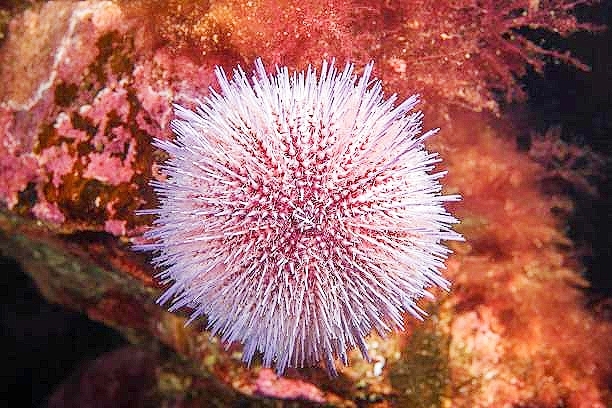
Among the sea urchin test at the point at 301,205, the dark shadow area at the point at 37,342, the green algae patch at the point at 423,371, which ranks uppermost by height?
the sea urchin test at the point at 301,205

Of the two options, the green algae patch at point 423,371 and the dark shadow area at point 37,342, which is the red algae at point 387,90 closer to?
the green algae patch at point 423,371

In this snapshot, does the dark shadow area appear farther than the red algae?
Yes

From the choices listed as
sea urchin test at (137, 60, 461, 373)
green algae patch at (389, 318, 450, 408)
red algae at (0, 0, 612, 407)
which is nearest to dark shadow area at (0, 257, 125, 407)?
red algae at (0, 0, 612, 407)

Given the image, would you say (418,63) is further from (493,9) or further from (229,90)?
(229,90)

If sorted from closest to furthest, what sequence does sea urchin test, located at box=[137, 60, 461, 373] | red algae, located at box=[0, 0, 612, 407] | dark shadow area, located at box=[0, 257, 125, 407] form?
sea urchin test, located at box=[137, 60, 461, 373] < red algae, located at box=[0, 0, 612, 407] < dark shadow area, located at box=[0, 257, 125, 407]

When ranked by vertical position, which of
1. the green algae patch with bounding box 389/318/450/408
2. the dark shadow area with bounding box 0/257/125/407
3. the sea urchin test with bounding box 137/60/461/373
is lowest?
→ the dark shadow area with bounding box 0/257/125/407

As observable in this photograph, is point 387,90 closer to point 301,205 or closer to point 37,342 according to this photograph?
point 301,205

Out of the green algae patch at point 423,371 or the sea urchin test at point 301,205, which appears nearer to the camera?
the sea urchin test at point 301,205

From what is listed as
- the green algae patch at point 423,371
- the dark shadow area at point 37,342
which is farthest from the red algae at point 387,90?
the dark shadow area at point 37,342

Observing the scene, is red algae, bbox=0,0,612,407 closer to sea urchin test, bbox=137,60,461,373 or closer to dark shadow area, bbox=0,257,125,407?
sea urchin test, bbox=137,60,461,373

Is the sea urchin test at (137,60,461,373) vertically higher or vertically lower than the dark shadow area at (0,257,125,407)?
higher

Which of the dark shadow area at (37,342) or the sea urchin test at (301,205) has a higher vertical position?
the sea urchin test at (301,205)
